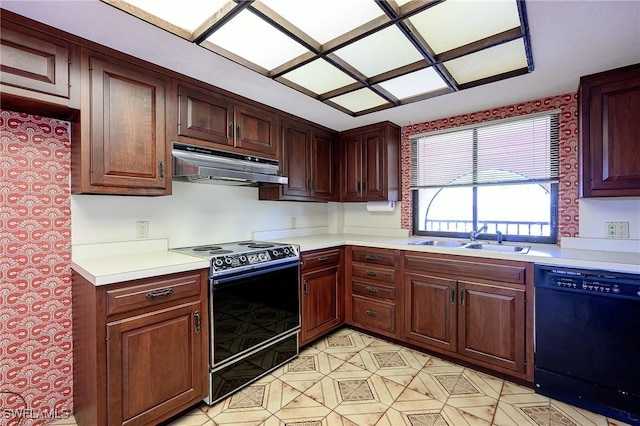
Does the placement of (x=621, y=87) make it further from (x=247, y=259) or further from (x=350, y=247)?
(x=247, y=259)

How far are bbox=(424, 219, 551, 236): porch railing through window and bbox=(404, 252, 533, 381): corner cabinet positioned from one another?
0.74m

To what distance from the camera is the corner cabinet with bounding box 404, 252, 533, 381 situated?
7.07 ft

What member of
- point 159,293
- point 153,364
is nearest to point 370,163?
point 159,293

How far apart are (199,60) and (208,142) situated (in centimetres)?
58

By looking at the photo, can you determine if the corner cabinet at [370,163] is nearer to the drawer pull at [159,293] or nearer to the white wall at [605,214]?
the white wall at [605,214]

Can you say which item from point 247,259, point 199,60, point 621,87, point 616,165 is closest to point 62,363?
point 247,259

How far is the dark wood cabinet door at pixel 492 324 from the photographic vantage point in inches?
85.2

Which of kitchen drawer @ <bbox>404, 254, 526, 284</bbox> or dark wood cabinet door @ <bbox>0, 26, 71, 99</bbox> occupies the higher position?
dark wood cabinet door @ <bbox>0, 26, 71, 99</bbox>

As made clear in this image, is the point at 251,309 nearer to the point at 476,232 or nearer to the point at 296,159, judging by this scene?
the point at 296,159

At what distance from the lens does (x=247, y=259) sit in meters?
2.13

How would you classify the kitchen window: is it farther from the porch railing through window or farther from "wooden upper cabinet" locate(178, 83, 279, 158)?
"wooden upper cabinet" locate(178, 83, 279, 158)

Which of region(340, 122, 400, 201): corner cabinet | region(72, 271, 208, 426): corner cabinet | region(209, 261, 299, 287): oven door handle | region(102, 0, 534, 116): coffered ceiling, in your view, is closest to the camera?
region(102, 0, 534, 116): coffered ceiling

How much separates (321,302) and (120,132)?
207cm

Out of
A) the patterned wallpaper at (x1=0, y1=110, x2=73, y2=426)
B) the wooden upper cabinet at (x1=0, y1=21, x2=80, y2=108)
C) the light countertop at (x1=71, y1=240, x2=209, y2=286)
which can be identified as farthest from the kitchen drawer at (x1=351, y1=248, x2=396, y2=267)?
the wooden upper cabinet at (x1=0, y1=21, x2=80, y2=108)
